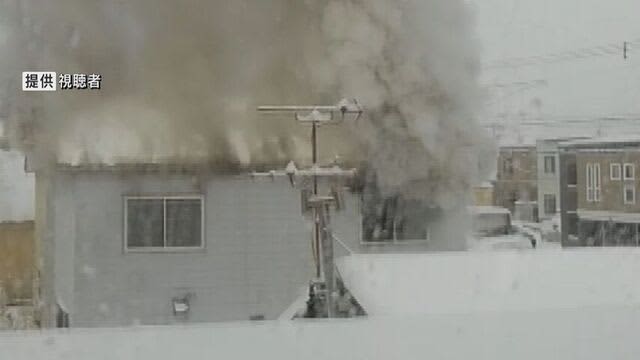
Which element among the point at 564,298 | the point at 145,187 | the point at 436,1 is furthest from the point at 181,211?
the point at 564,298

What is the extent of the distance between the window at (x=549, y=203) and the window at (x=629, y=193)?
1.04 ft

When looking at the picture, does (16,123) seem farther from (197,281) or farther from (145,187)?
(197,281)

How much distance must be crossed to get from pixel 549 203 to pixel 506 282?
43 cm

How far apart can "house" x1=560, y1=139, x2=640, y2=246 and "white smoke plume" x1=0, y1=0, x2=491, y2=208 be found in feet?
1.33

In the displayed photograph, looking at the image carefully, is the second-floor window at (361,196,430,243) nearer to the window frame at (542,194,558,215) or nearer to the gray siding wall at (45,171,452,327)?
the gray siding wall at (45,171,452,327)

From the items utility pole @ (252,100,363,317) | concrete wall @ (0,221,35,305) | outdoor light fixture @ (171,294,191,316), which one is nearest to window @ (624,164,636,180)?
utility pole @ (252,100,363,317)

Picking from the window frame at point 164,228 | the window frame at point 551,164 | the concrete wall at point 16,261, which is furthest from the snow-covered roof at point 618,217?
the concrete wall at point 16,261

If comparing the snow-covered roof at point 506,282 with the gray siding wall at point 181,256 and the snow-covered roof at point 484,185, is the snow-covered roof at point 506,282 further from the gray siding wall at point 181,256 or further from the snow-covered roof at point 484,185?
the gray siding wall at point 181,256

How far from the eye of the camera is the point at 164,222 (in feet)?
12.2

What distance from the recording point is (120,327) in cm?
373

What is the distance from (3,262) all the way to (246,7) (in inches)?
58.7

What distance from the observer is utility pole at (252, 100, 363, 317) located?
386cm

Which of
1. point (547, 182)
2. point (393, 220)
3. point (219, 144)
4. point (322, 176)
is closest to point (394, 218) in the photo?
point (393, 220)

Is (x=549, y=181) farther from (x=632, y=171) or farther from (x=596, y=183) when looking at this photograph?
(x=632, y=171)
